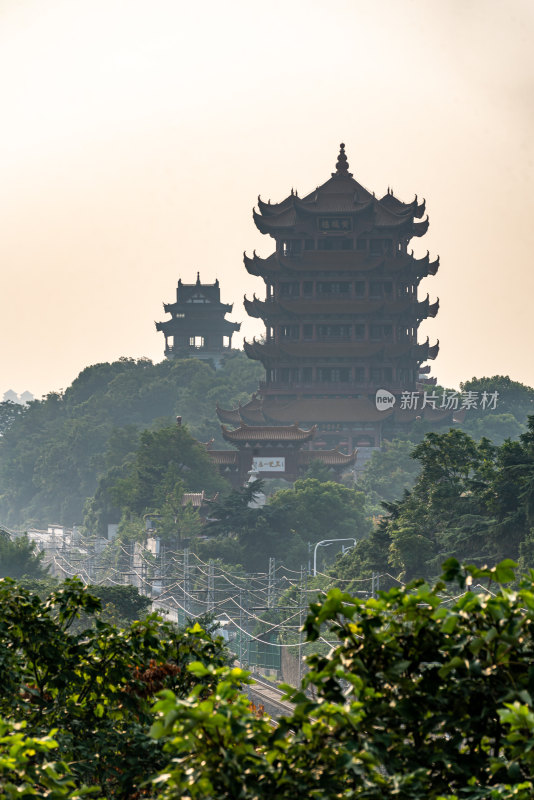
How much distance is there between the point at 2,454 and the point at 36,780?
452 ft

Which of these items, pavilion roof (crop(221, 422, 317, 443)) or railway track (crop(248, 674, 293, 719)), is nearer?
railway track (crop(248, 674, 293, 719))

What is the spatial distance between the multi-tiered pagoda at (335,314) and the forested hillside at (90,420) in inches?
535

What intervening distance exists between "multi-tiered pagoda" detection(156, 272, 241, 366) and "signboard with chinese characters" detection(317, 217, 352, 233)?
4665cm

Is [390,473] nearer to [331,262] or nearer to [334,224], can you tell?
[331,262]

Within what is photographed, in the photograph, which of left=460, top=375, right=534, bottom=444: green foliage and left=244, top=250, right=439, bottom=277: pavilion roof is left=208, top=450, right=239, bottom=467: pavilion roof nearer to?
left=244, top=250, right=439, bottom=277: pavilion roof

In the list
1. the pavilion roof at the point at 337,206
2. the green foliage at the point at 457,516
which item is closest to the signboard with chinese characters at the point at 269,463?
the pavilion roof at the point at 337,206

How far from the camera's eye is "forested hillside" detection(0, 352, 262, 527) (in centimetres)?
12038

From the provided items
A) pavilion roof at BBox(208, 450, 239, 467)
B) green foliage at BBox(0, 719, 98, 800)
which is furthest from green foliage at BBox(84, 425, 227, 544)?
green foliage at BBox(0, 719, 98, 800)

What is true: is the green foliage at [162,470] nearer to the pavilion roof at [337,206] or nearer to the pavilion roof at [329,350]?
the pavilion roof at [329,350]

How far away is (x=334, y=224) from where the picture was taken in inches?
4122

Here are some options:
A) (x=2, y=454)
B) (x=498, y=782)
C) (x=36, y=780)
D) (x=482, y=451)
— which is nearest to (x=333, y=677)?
(x=498, y=782)

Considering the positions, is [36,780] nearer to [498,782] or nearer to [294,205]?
[498,782]

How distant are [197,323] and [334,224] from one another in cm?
4864

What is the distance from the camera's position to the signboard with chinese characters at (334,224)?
104438 millimetres
